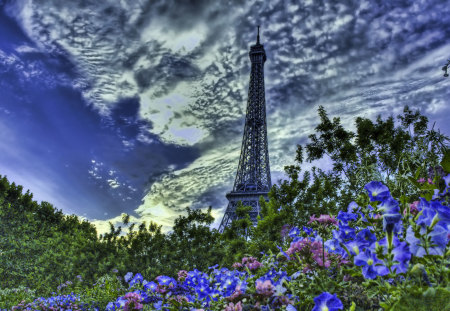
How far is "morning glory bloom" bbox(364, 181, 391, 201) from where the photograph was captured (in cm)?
142

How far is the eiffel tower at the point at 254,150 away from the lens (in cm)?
2819

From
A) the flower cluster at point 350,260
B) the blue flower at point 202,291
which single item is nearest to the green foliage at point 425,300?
the flower cluster at point 350,260

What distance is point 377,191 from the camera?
1454mm

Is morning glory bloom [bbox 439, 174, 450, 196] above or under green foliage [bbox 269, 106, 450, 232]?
under

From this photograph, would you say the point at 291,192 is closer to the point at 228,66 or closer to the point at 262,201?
the point at 262,201

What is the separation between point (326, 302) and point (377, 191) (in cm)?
58

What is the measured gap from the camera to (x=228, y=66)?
25625mm

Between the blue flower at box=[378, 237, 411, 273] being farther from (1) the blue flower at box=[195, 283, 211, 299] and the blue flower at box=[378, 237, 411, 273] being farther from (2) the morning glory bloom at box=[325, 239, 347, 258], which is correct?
(1) the blue flower at box=[195, 283, 211, 299]

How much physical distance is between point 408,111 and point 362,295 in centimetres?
931

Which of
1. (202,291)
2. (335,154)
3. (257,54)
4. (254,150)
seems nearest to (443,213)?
(202,291)

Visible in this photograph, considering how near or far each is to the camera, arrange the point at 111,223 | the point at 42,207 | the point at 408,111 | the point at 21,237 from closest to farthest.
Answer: the point at 408,111
the point at 111,223
the point at 21,237
the point at 42,207

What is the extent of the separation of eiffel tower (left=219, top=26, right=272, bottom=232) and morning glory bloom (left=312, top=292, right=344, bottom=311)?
2481cm

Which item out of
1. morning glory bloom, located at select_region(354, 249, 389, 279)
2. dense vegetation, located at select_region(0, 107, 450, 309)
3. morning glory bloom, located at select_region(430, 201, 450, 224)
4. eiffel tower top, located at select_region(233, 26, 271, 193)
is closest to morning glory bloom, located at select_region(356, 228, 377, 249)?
morning glory bloom, located at select_region(354, 249, 389, 279)

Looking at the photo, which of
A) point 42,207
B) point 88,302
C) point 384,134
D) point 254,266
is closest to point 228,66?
point 42,207
